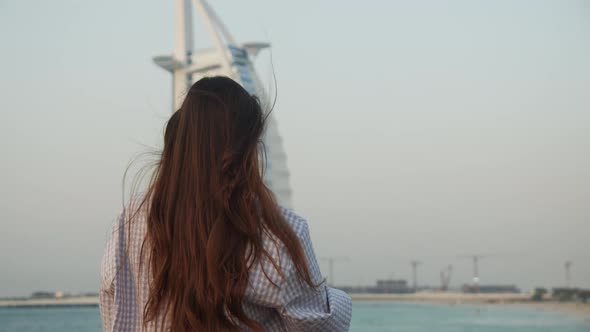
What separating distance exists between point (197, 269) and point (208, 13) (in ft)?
94.3

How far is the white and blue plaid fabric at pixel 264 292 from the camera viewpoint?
1243 mm

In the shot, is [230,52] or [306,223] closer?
[306,223]

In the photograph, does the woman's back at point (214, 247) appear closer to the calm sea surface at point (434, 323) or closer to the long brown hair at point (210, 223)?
the long brown hair at point (210, 223)

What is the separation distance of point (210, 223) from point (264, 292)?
0.41ft

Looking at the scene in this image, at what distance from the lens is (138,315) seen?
4.36 ft

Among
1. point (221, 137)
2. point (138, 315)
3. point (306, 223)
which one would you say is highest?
point (221, 137)

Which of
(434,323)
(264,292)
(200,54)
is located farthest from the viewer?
(434,323)

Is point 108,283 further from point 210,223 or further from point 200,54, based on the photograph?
point 200,54

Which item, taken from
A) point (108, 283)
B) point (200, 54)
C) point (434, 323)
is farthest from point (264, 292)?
point (434, 323)

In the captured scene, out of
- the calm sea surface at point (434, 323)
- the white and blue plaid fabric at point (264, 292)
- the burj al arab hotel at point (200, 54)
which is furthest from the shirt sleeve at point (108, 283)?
the calm sea surface at point (434, 323)

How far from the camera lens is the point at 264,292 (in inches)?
48.8

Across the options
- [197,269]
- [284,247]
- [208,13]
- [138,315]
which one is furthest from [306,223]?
[208,13]

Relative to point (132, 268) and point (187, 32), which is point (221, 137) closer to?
point (132, 268)

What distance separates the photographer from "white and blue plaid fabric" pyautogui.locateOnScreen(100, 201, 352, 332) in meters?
1.24
